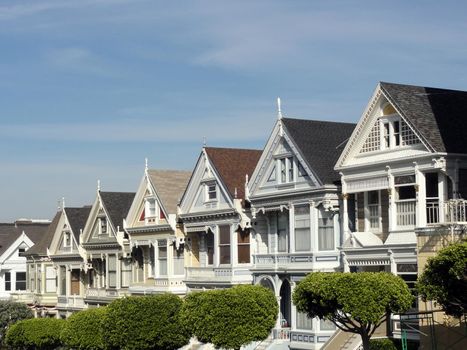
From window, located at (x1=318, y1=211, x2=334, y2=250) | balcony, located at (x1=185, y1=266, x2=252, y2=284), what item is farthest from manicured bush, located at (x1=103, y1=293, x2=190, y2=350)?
window, located at (x1=318, y1=211, x2=334, y2=250)

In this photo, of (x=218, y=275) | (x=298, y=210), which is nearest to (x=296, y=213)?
(x=298, y=210)

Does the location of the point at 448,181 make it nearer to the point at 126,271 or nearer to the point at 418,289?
the point at 418,289

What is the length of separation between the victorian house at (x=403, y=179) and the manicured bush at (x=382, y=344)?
2.25 feet

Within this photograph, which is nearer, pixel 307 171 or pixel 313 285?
pixel 313 285

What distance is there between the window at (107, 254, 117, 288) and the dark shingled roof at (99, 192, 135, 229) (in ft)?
8.24

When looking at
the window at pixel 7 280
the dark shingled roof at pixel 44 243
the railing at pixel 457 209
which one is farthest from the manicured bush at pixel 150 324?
the window at pixel 7 280

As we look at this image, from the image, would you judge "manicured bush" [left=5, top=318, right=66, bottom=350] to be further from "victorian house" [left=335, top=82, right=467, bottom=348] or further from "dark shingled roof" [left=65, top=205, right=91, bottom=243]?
"victorian house" [left=335, top=82, right=467, bottom=348]

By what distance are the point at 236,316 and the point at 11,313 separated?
117 ft

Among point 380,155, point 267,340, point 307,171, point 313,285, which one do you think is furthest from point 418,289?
point 267,340

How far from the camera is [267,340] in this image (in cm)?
5062

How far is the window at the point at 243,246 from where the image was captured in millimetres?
53125

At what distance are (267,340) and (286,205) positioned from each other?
23.9 ft

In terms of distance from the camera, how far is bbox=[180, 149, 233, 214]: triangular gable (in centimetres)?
5444

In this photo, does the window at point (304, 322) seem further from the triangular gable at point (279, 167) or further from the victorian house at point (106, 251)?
the victorian house at point (106, 251)
